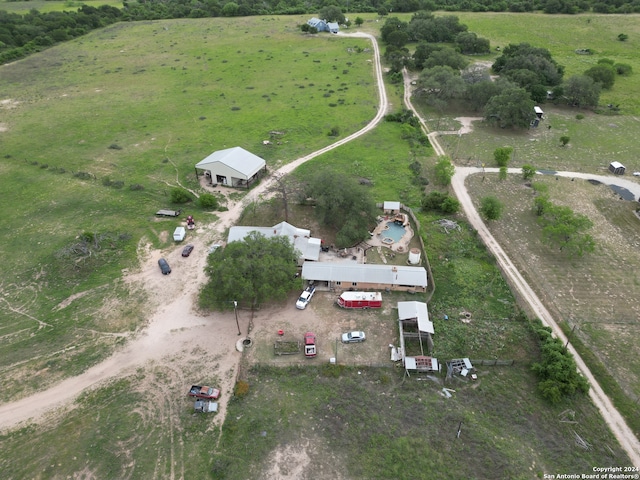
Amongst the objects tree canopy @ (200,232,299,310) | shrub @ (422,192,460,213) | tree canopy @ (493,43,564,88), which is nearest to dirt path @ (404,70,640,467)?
shrub @ (422,192,460,213)

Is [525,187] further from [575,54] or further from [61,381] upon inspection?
[575,54]

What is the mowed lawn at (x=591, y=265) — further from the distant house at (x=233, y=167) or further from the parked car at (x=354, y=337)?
the distant house at (x=233, y=167)

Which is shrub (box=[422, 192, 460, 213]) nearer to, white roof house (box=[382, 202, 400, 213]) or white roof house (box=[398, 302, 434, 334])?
white roof house (box=[382, 202, 400, 213])

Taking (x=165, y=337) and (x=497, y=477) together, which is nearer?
(x=497, y=477)

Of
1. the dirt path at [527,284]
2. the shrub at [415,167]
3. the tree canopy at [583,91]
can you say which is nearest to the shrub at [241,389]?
the dirt path at [527,284]

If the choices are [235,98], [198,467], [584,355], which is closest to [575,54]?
[235,98]
